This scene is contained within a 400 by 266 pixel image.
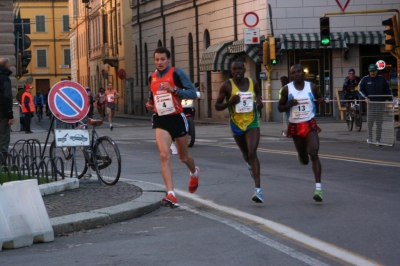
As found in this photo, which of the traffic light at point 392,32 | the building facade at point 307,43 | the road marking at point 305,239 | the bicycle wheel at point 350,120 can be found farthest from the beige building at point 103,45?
the road marking at point 305,239

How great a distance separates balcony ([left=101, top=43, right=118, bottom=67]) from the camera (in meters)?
64.7

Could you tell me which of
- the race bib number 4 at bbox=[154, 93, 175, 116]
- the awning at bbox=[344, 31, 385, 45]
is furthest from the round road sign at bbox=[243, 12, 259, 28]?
the race bib number 4 at bbox=[154, 93, 175, 116]

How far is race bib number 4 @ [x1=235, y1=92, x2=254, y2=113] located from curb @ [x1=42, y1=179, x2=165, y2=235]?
1.42 metres

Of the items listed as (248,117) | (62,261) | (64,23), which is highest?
(64,23)

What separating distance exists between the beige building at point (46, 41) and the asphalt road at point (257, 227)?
280 feet

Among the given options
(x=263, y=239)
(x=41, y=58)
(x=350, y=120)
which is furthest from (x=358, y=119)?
(x=41, y=58)

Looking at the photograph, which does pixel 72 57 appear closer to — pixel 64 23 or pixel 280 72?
pixel 64 23

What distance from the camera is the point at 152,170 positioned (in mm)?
15719

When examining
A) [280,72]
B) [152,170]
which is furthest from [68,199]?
[280,72]

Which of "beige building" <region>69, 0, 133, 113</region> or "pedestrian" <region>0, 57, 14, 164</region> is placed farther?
"beige building" <region>69, 0, 133, 113</region>

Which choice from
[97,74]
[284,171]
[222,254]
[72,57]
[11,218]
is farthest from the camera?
[72,57]

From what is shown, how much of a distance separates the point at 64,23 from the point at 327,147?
83.6 m

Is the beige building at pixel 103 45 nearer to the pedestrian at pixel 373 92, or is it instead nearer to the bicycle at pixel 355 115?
the bicycle at pixel 355 115

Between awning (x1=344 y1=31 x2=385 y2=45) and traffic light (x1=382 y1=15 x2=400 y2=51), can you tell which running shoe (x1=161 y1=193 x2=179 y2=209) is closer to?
traffic light (x1=382 y1=15 x2=400 y2=51)
